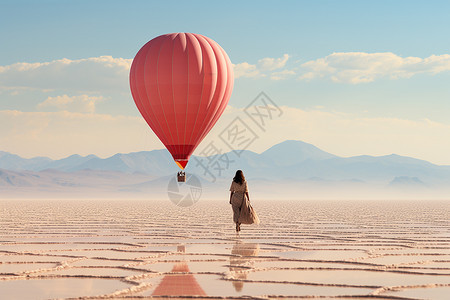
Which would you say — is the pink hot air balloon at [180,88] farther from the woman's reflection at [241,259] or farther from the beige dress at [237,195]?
the woman's reflection at [241,259]

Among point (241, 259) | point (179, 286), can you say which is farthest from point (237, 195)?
point (179, 286)

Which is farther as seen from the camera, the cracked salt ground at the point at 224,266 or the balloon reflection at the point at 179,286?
the cracked salt ground at the point at 224,266

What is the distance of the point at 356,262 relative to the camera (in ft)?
41.9

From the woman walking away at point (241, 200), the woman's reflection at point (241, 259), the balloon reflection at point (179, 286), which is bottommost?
the balloon reflection at point (179, 286)

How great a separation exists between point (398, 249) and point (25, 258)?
7070 millimetres

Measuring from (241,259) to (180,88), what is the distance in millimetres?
14270

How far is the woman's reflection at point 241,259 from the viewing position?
10.6 metres

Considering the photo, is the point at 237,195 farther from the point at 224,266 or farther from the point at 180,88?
the point at 180,88

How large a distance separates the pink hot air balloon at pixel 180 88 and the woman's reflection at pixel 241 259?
10.6m

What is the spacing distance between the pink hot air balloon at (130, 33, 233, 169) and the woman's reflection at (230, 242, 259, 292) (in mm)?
10642

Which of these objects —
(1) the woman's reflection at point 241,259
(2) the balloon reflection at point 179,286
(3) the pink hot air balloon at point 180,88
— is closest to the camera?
(2) the balloon reflection at point 179,286

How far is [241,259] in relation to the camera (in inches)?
515

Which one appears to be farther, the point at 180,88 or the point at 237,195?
the point at 180,88

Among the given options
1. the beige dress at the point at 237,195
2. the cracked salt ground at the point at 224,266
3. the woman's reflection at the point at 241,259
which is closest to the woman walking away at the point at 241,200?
the beige dress at the point at 237,195
